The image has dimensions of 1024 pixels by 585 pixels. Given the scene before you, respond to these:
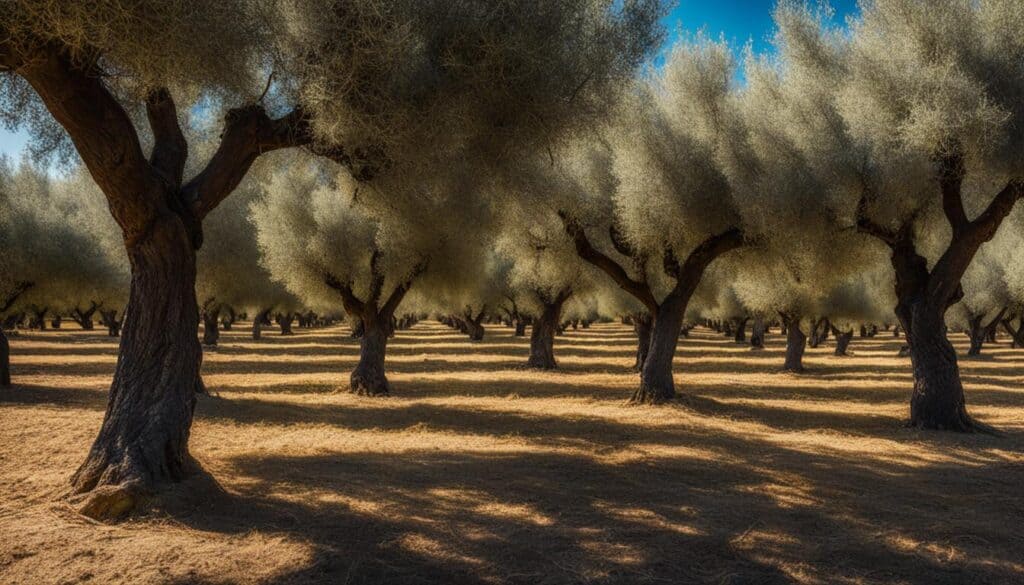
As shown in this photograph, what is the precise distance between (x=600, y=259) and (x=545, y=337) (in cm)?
1281

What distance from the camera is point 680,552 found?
657cm

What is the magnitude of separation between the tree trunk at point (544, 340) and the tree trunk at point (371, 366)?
10.9 meters

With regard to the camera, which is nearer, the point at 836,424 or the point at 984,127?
the point at 984,127

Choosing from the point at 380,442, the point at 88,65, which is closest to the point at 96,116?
the point at 88,65

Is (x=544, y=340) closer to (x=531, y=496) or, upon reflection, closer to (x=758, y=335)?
(x=531, y=496)

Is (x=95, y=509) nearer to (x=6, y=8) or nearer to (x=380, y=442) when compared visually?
(x=6, y=8)

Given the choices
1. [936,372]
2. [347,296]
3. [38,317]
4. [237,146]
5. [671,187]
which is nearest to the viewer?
[237,146]

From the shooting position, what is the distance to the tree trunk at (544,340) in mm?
31291

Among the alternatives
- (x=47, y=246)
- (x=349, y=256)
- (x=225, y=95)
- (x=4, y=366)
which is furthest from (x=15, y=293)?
(x=225, y=95)

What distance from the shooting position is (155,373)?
27.1 feet

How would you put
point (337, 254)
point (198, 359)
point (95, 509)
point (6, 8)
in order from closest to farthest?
point (6, 8) < point (95, 509) < point (198, 359) < point (337, 254)

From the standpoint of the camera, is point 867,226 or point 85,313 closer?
point 867,226

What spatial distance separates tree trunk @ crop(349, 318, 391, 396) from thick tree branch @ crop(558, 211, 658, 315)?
678cm

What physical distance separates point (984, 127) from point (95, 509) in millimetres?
13893
